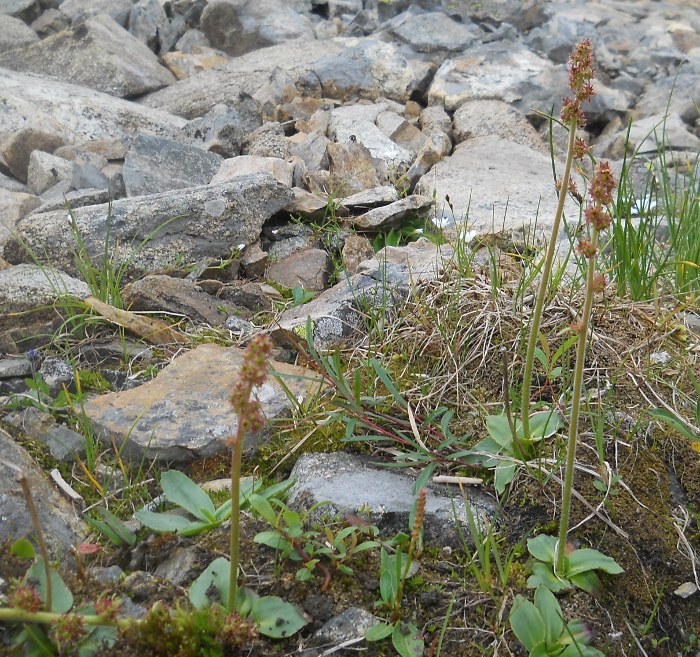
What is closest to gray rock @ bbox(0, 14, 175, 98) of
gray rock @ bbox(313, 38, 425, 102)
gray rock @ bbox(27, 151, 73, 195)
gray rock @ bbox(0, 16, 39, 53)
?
gray rock @ bbox(0, 16, 39, 53)

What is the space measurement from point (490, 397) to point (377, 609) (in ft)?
3.02

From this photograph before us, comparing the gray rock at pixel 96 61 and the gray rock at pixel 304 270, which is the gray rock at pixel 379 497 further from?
the gray rock at pixel 96 61

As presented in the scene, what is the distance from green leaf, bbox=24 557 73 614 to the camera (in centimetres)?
120

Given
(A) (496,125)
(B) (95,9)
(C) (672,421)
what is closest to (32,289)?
(C) (672,421)

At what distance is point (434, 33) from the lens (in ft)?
25.4

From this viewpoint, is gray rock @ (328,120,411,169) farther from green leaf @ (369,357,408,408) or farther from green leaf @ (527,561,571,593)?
green leaf @ (527,561,571,593)

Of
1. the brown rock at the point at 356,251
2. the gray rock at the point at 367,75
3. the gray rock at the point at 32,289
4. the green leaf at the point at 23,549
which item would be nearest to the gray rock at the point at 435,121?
the gray rock at the point at 367,75

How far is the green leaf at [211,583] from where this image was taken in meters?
1.31

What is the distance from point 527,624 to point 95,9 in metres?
9.91

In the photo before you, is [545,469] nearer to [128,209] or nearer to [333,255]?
[333,255]

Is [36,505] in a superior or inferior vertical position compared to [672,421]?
inferior

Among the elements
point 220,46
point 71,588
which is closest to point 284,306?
point 71,588

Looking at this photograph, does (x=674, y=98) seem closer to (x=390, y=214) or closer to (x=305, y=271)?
(x=390, y=214)

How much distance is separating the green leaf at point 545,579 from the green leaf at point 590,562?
0.03 metres
